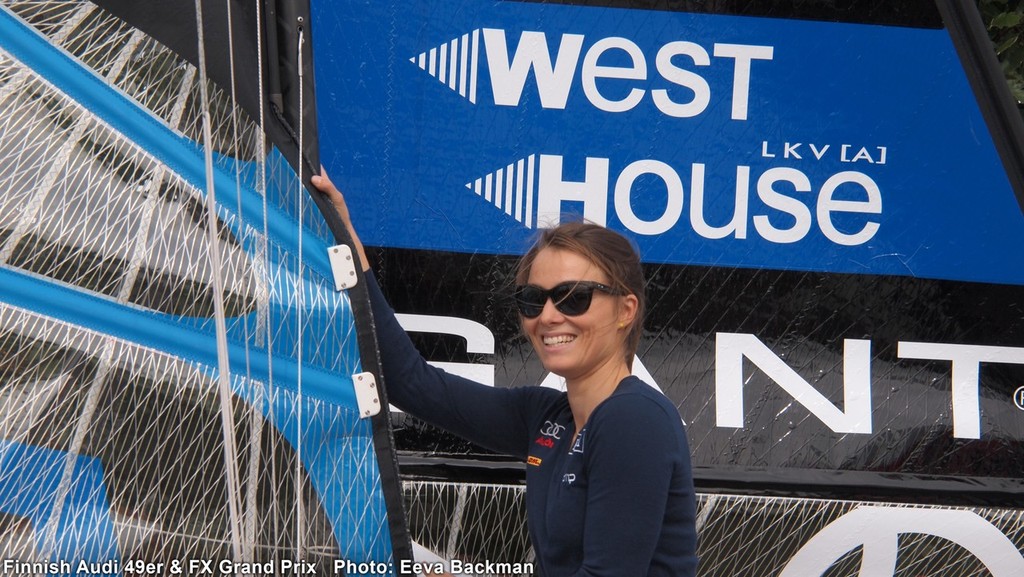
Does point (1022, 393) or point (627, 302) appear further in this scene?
point (1022, 393)

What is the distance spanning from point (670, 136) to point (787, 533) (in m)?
0.79

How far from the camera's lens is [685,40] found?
2055 mm

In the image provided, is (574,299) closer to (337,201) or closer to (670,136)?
(337,201)

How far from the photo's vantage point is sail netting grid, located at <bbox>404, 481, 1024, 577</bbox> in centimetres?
202

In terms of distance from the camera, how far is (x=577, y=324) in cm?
152

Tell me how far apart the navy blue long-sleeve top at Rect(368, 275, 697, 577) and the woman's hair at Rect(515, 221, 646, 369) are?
133mm

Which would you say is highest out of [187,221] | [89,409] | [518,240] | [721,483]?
[518,240]

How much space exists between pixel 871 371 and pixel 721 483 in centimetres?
36

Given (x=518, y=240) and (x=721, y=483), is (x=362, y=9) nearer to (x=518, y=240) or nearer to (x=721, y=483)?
(x=518, y=240)

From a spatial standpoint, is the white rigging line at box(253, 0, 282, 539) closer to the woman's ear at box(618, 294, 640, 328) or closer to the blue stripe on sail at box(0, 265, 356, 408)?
the blue stripe on sail at box(0, 265, 356, 408)

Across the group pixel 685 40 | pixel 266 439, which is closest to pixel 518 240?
pixel 685 40

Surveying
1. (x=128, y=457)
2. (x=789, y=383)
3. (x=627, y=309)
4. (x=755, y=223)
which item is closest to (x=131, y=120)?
(x=128, y=457)

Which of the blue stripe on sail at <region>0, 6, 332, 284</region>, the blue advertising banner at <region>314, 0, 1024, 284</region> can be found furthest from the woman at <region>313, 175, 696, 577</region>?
the blue advertising banner at <region>314, 0, 1024, 284</region>

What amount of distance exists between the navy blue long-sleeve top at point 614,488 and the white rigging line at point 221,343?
0.43 m
